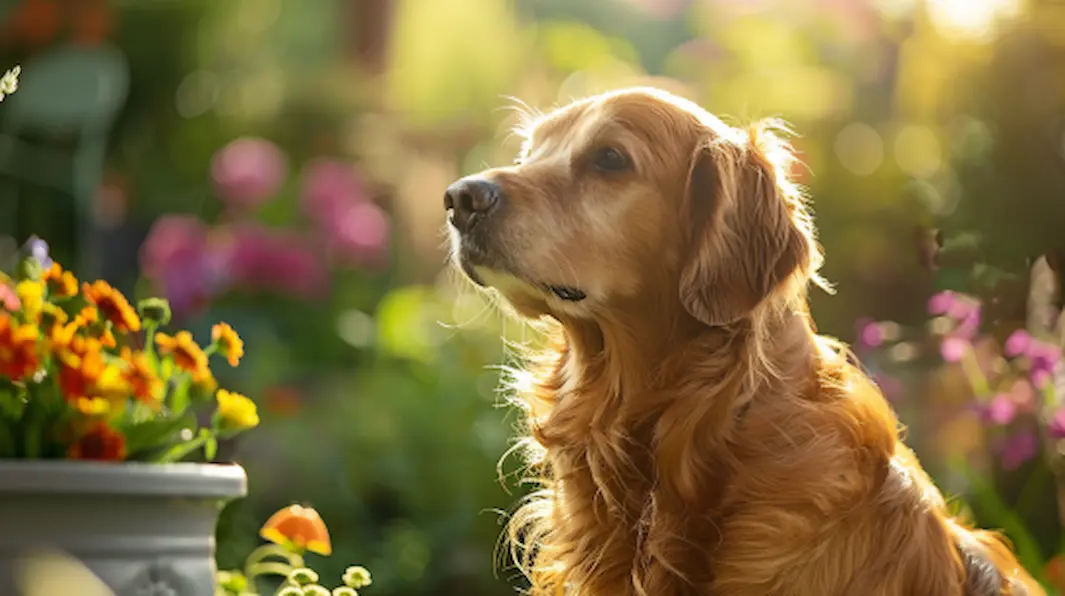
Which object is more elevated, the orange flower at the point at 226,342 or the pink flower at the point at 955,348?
the orange flower at the point at 226,342

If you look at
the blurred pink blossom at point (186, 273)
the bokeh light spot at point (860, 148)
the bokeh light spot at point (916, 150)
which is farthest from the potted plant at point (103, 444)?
the bokeh light spot at point (860, 148)

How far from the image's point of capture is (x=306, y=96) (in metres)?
8.27

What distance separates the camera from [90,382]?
2258 mm

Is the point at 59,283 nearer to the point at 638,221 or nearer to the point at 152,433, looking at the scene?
the point at 152,433

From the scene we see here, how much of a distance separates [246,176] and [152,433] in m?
4.50

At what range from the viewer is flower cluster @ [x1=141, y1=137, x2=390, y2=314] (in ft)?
20.2

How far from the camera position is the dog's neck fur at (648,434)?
2381mm

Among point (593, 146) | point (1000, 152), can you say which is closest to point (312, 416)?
point (1000, 152)

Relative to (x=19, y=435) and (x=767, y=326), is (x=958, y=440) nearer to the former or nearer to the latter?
(x=767, y=326)

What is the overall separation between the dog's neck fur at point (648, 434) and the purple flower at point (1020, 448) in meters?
1.90

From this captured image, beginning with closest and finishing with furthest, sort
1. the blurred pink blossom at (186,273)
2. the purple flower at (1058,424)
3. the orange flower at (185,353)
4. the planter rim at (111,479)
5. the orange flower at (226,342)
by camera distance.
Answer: the planter rim at (111,479) → the orange flower at (185,353) → the orange flower at (226,342) → the purple flower at (1058,424) → the blurred pink blossom at (186,273)

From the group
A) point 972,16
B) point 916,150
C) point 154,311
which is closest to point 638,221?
point 154,311

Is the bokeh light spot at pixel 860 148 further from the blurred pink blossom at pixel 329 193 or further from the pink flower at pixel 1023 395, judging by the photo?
the blurred pink blossom at pixel 329 193

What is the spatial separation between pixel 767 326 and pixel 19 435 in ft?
4.35
